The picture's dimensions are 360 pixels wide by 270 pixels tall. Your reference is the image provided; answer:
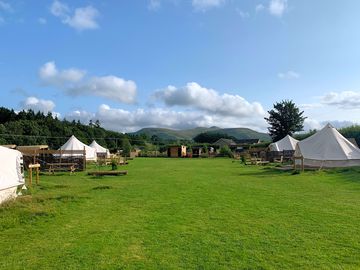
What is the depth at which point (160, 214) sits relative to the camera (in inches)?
353

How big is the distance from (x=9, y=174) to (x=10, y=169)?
0.37 m

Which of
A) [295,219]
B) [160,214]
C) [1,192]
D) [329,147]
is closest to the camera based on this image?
[295,219]

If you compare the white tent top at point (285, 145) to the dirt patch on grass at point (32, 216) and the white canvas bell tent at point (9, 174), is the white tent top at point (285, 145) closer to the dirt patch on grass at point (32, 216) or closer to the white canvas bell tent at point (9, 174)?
the white canvas bell tent at point (9, 174)

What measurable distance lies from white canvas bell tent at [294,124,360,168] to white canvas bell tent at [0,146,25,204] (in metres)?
19.0

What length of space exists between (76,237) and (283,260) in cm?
412

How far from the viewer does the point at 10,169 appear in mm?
12227

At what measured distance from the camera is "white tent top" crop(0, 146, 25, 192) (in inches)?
448

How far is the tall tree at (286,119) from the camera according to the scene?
67562 mm

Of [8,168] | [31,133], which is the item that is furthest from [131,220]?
[31,133]

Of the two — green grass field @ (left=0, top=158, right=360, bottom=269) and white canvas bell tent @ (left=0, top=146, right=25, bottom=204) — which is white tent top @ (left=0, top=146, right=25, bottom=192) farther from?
green grass field @ (left=0, top=158, right=360, bottom=269)

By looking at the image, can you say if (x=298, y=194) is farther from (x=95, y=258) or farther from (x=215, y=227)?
(x=95, y=258)

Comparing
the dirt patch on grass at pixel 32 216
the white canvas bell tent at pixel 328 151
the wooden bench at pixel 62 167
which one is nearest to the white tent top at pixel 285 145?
the white canvas bell tent at pixel 328 151

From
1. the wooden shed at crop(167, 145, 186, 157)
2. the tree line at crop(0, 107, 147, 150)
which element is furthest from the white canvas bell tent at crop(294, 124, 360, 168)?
the tree line at crop(0, 107, 147, 150)

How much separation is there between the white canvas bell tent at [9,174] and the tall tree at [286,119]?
200 ft
